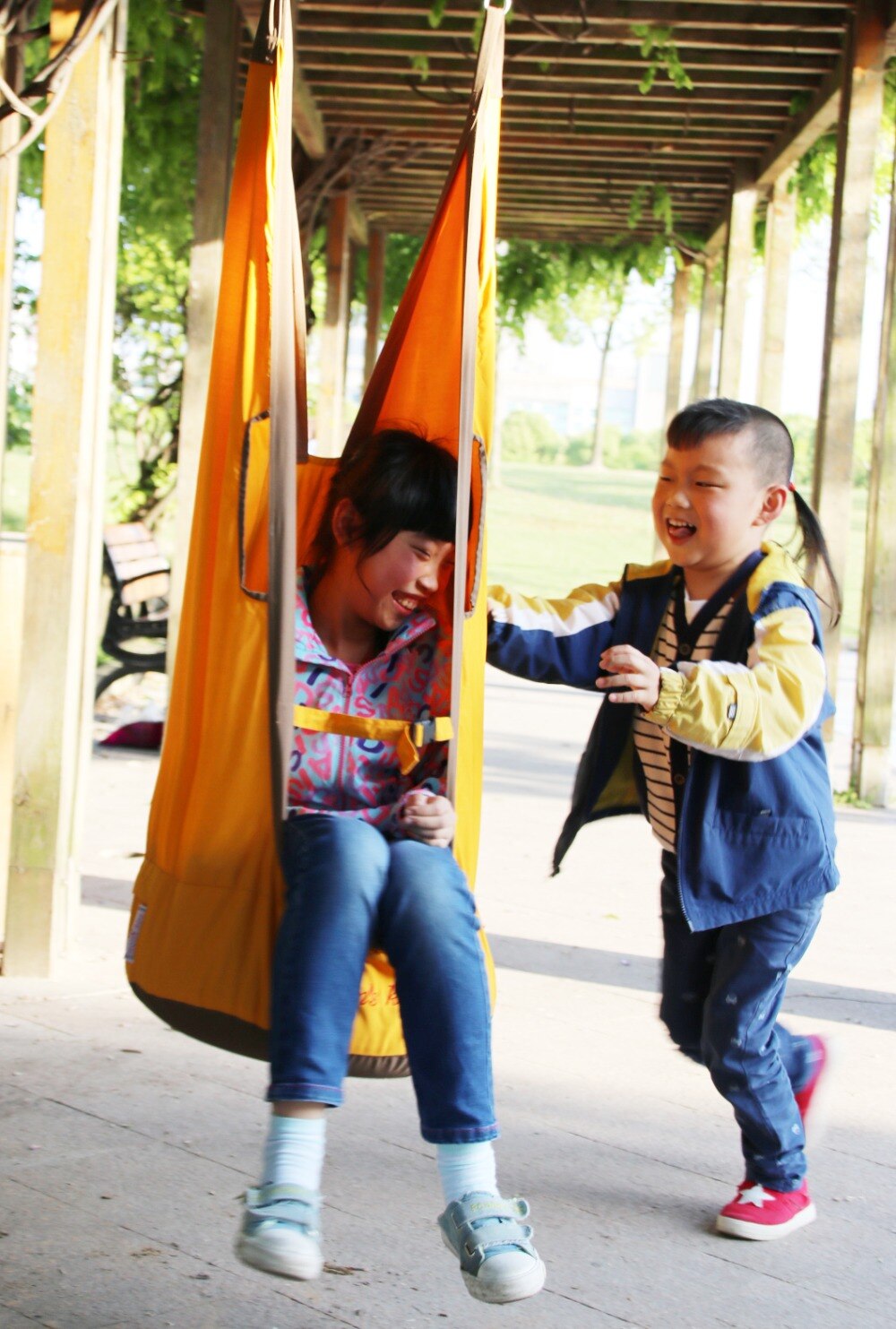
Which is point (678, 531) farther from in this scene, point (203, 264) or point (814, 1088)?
point (203, 264)

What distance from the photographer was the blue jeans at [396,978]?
176cm

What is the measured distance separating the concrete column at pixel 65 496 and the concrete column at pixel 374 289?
7627 mm

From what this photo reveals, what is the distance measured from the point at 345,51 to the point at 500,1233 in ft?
18.5

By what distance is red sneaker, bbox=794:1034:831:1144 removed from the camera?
7.55 ft

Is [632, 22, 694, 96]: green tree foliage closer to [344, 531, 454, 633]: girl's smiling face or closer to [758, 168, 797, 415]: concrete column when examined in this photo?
[758, 168, 797, 415]: concrete column

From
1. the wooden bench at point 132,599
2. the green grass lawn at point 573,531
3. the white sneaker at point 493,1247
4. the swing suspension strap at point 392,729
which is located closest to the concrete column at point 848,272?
the wooden bench at point 132,599

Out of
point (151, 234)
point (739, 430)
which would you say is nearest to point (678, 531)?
point (739, 430)

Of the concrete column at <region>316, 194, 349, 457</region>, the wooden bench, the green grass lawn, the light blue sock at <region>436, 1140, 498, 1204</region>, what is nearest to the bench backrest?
the wooden bench

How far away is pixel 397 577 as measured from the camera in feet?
6.87

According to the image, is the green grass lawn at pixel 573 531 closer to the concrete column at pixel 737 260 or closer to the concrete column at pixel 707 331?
the concrete column at pixel 707 331

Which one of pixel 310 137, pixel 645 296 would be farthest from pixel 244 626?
pixel 645 296

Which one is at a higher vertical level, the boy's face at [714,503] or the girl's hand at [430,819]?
the boy's face at [714,503]

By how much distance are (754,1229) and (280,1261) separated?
0.85m

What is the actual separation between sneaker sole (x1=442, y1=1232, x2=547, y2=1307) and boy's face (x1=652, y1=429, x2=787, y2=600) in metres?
0.97
